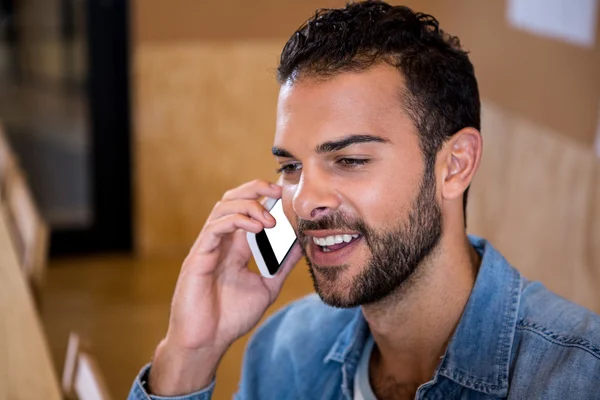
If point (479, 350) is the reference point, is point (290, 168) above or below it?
above

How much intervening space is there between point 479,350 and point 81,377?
698mm

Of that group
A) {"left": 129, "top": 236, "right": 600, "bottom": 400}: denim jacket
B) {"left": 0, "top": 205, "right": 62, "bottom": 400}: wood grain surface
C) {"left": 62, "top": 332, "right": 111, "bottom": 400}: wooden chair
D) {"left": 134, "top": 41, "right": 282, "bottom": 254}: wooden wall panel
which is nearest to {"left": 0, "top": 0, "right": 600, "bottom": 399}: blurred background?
{"left": 134, "top": 41, "right": 282, "bottom": 254}: wooden wall panel

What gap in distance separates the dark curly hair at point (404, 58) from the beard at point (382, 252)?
0.07 metres

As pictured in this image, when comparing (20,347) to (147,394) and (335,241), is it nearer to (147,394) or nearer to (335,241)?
(147,394)

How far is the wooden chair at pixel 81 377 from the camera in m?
1.52

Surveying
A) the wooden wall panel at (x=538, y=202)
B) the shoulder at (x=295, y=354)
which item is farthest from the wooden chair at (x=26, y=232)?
the wooden wall panel at (x=538, y=202)

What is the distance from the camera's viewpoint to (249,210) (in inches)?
61.9

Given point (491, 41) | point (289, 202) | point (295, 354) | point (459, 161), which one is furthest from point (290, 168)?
point (491, 41)

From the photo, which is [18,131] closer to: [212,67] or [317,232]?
[212,67]

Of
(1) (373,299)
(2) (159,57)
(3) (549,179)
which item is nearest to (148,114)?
(2) (159,57)

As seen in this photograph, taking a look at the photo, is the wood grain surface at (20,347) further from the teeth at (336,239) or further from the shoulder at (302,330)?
the teeth at (336,239)

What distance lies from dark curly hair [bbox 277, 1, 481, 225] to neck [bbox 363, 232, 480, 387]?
158mm

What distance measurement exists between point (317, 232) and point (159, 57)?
3251 mm

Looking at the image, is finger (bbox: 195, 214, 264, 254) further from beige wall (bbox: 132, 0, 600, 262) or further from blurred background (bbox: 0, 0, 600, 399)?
beige wall (bbox: 132, 0, 600, 262)
